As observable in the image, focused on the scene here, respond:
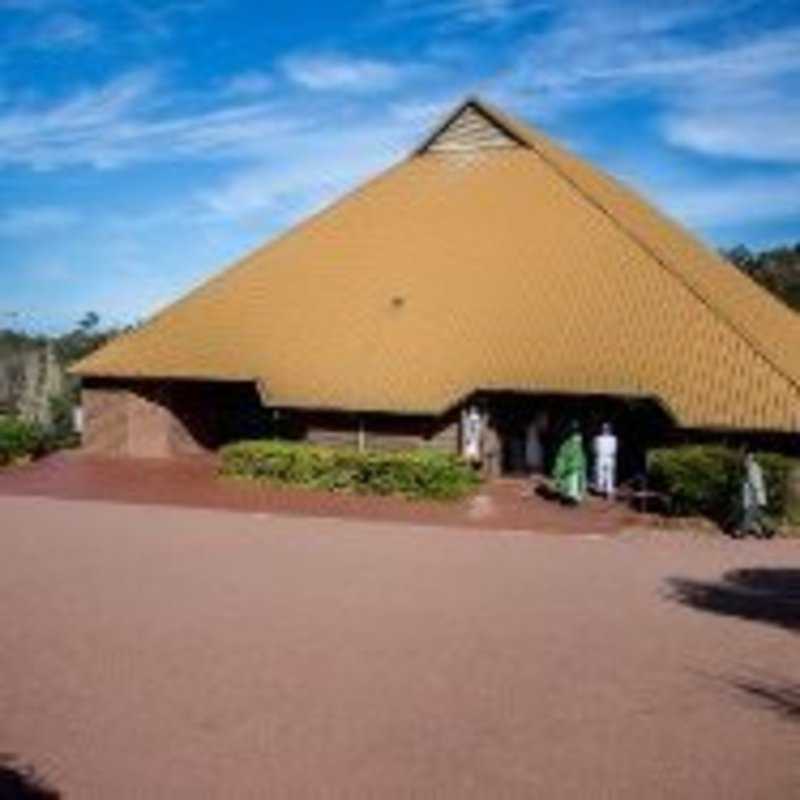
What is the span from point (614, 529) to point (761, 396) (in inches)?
206

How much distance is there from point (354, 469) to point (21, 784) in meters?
19.7

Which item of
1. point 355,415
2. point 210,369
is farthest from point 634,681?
point 210,369

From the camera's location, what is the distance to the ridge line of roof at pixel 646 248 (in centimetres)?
3077

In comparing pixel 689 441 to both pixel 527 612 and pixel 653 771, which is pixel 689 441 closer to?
pixel 527 612

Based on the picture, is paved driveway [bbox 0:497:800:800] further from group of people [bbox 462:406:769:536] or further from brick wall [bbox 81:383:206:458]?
brick wall [bbox 81:383:206:458]

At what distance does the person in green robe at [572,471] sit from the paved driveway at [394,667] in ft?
16.4

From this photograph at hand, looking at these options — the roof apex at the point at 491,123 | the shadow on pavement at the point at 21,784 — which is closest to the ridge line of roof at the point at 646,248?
the roof apex at the point at 491,123

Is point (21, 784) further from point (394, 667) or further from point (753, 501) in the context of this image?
point (753, 501)

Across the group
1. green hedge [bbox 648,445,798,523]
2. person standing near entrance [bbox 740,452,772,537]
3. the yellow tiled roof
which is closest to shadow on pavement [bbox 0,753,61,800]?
person standing near entrance [bbox 740,452,772,537]

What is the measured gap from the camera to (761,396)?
1180 inches

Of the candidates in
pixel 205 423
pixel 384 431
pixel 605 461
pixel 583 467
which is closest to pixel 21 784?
pixel 583 467

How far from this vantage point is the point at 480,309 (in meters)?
34.7

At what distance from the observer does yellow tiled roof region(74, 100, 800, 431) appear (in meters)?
31.7

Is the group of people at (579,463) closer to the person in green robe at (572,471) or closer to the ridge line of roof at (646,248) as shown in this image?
the person in green robe at (572,471)
